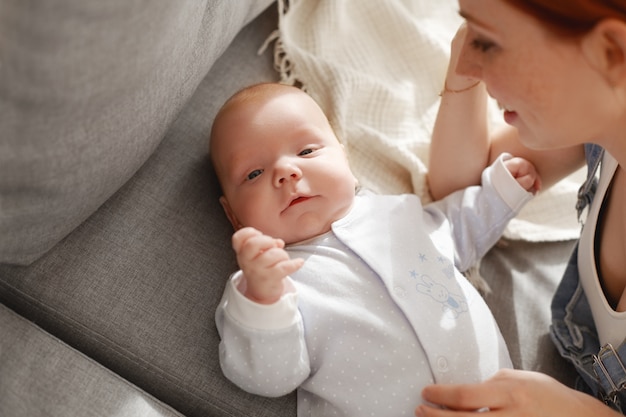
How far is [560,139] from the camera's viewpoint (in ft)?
2.94

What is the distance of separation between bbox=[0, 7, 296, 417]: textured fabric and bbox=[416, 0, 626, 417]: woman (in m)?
0.35

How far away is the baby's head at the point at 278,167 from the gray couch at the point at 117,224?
9 centimetres

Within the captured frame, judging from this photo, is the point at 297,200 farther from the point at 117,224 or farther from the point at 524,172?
the point at 524,172

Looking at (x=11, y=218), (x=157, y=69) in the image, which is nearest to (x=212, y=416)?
(x=11, y=218)

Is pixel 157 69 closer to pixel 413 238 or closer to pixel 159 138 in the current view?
pixel 159 138

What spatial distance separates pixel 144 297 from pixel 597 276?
0.76m

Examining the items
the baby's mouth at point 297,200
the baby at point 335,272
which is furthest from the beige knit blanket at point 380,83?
the baby's mouth at point 297,200

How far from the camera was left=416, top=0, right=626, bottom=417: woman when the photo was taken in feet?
2.63

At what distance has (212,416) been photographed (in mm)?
1065

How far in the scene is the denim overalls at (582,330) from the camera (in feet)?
3.52

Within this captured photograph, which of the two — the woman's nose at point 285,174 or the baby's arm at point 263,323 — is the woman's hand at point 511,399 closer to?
the baby's arm at point 263,323

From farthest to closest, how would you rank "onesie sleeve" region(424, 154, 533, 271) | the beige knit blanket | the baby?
the beige knit blanket → "onesie sleeve" region(424, 154, 533, 271) → the baby

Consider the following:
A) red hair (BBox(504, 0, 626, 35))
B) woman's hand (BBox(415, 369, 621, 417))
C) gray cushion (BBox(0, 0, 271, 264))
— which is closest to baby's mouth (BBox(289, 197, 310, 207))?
gray cushion (BBox(0, 0, 271, 264))

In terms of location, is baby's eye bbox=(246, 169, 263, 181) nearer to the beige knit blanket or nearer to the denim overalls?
the beige knit blanket
